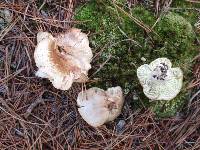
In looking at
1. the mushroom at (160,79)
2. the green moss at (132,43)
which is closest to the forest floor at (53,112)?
the green moss at (132,43)

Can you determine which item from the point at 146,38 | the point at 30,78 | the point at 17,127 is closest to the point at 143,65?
the point at 146,38

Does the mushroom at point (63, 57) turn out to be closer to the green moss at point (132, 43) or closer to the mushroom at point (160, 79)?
the green moss at point (132, 43)

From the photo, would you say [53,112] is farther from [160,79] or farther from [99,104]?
[160,79]

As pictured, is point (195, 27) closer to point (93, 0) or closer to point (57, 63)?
point (93, 0)

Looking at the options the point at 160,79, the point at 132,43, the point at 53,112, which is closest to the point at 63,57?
the point at 53,112

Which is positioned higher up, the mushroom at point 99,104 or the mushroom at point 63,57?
the mushroom at point 63,57

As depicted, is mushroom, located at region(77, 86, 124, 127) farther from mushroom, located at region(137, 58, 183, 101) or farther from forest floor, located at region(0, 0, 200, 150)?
mushroom, located at region(137, 58, 183, 101)
